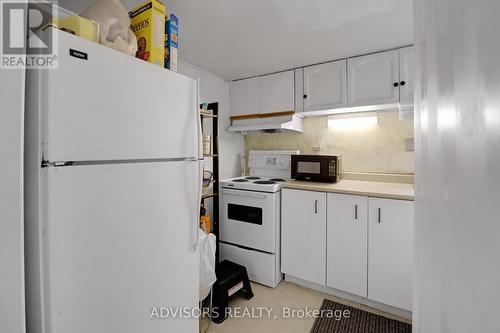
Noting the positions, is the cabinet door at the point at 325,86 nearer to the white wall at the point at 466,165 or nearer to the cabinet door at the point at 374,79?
the cabinet door at the point at 374,79

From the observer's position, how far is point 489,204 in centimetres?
6

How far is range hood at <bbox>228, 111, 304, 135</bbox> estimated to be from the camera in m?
2.39

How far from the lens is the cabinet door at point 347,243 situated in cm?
179

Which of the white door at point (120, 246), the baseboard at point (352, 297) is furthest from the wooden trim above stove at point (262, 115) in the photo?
the baseboard at point (352, 297)

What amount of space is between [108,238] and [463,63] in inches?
41.9

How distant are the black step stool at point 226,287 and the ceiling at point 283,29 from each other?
1.85 m

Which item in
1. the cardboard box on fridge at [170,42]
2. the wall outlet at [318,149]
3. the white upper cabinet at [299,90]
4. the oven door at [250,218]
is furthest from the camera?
the wall outlet at [318,149]

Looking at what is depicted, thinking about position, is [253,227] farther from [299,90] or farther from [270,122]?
[299,90]

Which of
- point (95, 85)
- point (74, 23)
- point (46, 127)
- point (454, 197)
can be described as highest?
point (74, 23)

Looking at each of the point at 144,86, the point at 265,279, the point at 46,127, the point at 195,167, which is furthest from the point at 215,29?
the point at 265,279

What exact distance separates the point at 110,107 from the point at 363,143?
2.22 meters

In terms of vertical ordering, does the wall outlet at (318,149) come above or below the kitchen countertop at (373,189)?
above

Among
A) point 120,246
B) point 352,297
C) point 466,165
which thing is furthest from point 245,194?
point 466,165

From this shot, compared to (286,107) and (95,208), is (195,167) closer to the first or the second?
(95,208)
